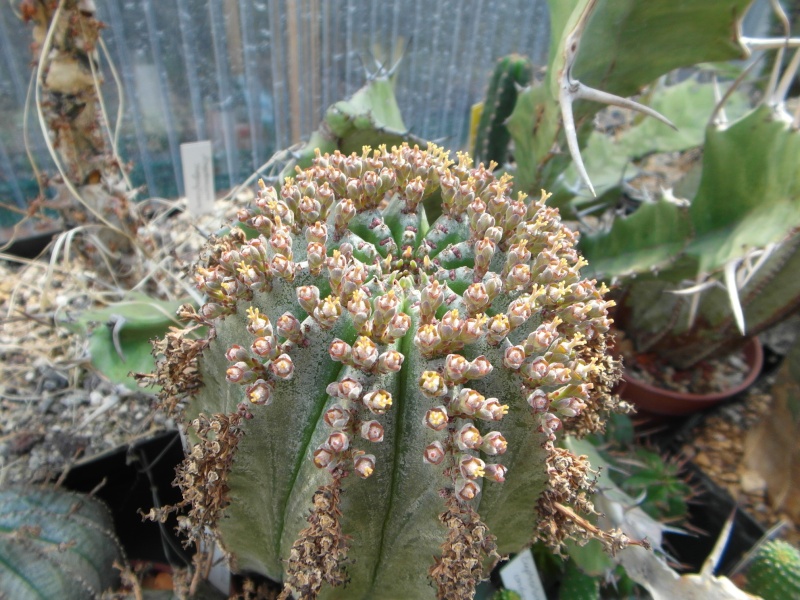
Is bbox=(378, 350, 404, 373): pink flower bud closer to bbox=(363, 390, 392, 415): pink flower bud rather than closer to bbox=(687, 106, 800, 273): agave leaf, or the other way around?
bbox=(363, 390, 392, 415): pink flower bud

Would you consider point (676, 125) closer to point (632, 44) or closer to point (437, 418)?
point (632, 44)

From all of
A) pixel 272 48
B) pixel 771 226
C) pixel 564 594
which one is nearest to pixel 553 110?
pixel 771 226

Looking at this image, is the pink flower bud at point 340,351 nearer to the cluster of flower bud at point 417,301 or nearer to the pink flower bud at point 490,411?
the cluster of flower bud at point 417,301

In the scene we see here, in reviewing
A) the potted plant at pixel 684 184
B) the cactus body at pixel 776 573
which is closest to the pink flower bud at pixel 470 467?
the potted plant at pixel 684 184

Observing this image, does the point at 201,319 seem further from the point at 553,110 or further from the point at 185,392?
the point at 553,110

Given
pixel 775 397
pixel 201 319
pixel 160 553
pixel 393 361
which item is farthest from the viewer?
pixel 775 397

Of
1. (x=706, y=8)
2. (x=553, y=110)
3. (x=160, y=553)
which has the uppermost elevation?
(x=706, y=8)
